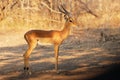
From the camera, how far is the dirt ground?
1012 centimetres

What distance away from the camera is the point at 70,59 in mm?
13492

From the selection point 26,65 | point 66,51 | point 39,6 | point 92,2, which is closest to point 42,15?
point 39,6

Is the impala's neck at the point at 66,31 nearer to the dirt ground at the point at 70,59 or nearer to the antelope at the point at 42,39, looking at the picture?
the antelope at the point at 42,39

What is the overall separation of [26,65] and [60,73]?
3.15 feet

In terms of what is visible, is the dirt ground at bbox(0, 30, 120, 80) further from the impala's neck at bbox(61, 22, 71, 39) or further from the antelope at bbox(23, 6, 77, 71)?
the impala's neck at bbox(61, 22, 71, 39)

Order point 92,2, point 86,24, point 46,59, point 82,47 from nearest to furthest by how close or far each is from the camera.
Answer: point 46,59 < point 82,47 < point 86,24 < point 92,2

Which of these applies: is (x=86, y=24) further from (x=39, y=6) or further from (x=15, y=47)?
(x=15, y=47)

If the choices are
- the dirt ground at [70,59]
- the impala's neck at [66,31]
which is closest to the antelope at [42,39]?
the impala's neck at [66,31]

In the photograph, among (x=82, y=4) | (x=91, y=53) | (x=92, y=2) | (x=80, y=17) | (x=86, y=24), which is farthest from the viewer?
(x=92, y=2)

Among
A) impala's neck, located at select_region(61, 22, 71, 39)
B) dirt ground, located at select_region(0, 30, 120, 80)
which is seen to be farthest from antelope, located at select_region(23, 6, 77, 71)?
dirt ground, located at select_region(0, 30, 120, 80)

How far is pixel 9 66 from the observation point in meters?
12.4

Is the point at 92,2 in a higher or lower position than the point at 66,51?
higher

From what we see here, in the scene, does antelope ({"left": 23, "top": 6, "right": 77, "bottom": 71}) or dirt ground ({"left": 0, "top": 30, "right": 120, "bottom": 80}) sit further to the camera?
antelope ({"left": 23, "top": 6, "right": 77, "bottom": 71})

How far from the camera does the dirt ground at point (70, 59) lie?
10.1m
